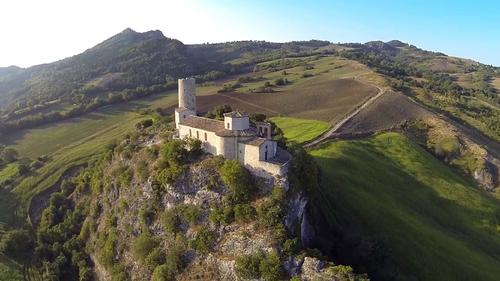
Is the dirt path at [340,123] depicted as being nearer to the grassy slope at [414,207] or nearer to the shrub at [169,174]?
the grassy slope at [414,207]

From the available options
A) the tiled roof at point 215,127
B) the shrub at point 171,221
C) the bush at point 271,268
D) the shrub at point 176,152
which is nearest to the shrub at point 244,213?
the bush at point 271,268

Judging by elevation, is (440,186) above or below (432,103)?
below

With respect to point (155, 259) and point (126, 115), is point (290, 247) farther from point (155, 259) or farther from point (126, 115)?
point (126, 115)

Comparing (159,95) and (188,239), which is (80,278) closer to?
(188,239)

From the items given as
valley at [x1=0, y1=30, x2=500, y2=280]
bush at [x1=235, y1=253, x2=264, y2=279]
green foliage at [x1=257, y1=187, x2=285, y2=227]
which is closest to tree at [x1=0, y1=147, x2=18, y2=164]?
valley at [x1=0, y1=30, x2=500, y2=280]

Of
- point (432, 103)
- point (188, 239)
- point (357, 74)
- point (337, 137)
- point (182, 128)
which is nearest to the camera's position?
point (188, 239)

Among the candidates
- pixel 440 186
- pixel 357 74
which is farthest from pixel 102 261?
pixel 357 74
